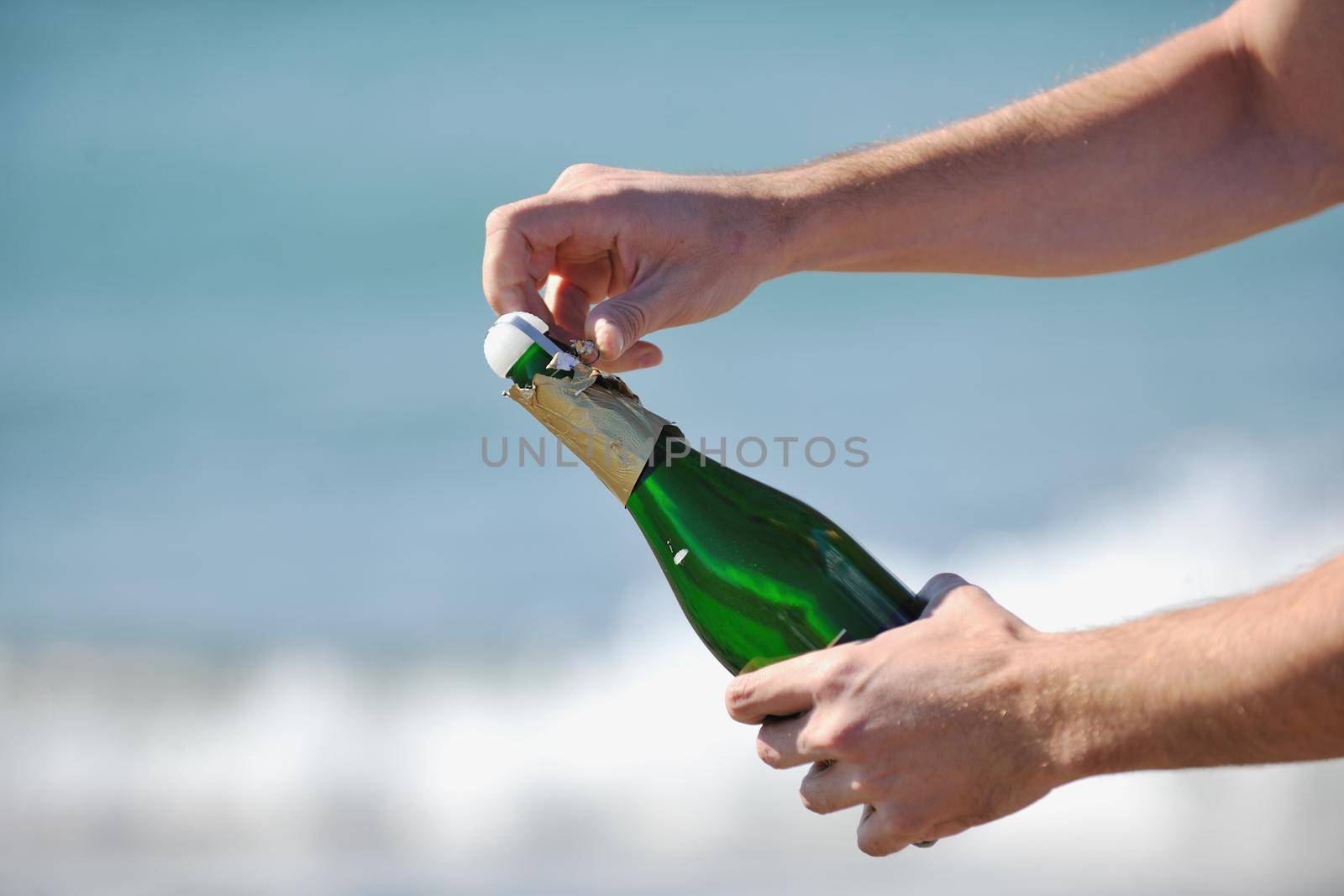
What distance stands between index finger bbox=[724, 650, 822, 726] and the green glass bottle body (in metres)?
0.18

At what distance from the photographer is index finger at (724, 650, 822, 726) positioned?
32.2 inches

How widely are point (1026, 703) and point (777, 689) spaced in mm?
175

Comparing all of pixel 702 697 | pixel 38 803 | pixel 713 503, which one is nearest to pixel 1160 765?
pixel 713 503

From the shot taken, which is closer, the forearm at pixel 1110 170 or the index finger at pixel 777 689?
the index finger at pixel 777 689

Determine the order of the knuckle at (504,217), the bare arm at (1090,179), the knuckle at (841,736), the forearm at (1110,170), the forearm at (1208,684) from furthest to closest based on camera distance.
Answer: the forearm at (1110,170) → the bare arm at (1090,179) → the knuckle at (504,217) → the knuckle at (841,736) → the forearm at (1208,684)

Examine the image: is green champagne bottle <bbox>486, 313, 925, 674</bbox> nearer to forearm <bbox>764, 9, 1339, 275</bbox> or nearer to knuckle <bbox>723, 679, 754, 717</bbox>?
knuckle <bbox>723, 679, 754, 717</bbox>

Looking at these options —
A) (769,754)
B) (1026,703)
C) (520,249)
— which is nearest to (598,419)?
(520,249)

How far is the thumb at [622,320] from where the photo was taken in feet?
3.12

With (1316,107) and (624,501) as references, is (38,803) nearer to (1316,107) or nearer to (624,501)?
(624,501)

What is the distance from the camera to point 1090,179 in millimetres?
1326

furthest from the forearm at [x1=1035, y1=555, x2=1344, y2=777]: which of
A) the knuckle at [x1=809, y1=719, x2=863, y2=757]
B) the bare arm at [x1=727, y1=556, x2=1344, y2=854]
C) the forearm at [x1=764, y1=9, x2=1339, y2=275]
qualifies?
the forearm at [x1=764, y1=9, x2=1339, y2=275]

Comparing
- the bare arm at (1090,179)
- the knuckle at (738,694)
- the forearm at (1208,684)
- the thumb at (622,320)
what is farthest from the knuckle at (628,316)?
the forearm at (1208,684)

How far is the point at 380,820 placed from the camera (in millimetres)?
3299

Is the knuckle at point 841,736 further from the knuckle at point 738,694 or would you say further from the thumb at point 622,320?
the thumb at point 622,320
